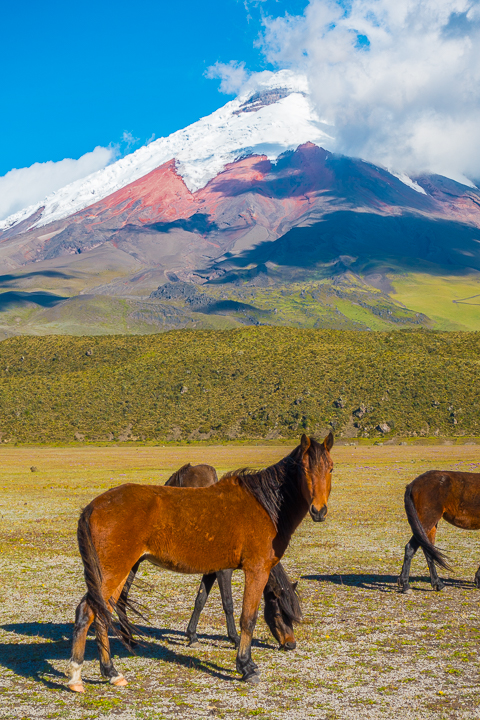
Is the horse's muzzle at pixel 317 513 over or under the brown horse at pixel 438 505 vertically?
over

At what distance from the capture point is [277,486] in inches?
322

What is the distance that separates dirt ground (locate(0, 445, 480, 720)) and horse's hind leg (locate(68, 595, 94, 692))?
7.5 inches

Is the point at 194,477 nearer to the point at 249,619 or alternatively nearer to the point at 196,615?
the point at 196,615

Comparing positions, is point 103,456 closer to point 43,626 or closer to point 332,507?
point 332,507

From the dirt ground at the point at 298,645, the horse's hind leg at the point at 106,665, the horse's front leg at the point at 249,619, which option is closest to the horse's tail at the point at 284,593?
the dirt ground at the point at 298,645

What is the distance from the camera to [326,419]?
7662 centimetres

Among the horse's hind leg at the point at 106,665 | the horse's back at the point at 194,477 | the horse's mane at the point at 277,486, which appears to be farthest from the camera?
the horse's back at the point at 194,477

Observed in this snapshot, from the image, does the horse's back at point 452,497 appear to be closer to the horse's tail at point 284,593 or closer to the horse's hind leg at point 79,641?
the horse's tail at point 284,593

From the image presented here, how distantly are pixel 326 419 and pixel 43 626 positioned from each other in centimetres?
6794

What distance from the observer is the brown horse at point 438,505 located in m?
12.3

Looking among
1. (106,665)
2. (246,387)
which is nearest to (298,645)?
(106,665)

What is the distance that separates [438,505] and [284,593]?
483 centimetres

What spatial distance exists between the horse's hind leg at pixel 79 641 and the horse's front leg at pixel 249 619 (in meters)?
1.82

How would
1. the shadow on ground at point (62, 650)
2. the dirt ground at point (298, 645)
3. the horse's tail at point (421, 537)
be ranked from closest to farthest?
the dirt ground at point (298, 645) → the shadow on ground at point (62, 650) → the horse's tail at point (421, 537)
